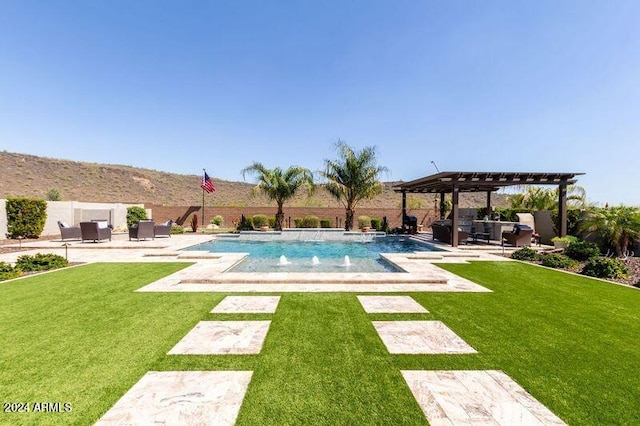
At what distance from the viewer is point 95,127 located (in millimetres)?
28047

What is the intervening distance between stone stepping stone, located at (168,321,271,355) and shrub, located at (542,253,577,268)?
30.1 ft

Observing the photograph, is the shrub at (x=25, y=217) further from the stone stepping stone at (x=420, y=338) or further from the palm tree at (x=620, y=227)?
the palm tree at (x=620, y=227)

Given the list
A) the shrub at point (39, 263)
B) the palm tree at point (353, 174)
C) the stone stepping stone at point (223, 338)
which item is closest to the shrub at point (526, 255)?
the stone stepping stone at point (223, 338)

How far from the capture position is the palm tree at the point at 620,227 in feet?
32.3

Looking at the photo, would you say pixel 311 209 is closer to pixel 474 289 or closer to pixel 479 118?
pixel 479 118

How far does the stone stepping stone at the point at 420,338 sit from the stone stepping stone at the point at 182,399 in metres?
1.81

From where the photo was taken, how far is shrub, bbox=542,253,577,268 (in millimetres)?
8633

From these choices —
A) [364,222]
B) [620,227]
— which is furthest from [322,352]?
[364,222]

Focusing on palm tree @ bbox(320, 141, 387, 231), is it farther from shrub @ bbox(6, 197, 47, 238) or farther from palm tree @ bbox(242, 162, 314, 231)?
shrub @ bbox(6, 197, 47, 238)

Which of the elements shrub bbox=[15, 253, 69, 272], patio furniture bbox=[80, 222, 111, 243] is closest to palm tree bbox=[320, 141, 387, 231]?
patio furniture bbox=[80, 222, 111, 243]

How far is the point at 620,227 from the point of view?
9.90 meters

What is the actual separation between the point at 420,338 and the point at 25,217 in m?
20.2

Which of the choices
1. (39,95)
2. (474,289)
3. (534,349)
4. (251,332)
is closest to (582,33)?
(474,289)

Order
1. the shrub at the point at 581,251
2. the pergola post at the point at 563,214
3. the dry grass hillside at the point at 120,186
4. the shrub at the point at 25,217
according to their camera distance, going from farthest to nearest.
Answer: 1. the dry grass hillside at the point at 120,186
2. the shrub at the point at 25,217
3. the pergola post at the point at 563,214
4. the shrub at the point at 581,251
